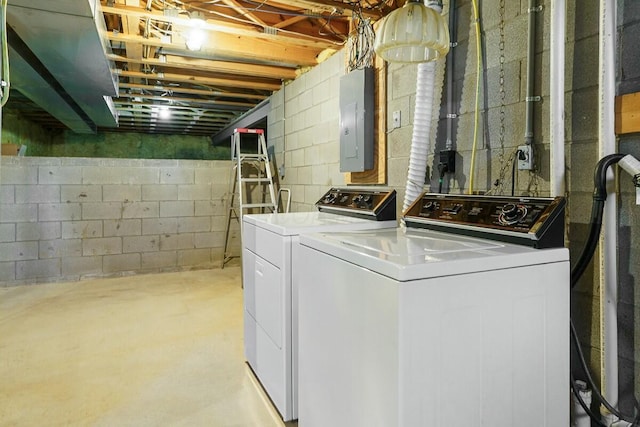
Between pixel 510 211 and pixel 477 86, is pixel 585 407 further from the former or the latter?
pixel 477 86

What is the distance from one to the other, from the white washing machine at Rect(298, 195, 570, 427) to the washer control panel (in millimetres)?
764

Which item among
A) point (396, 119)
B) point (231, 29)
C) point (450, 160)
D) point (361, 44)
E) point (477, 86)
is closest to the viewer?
point (477, 86)

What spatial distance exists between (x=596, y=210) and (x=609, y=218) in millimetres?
55

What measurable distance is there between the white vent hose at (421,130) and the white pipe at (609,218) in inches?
31.7

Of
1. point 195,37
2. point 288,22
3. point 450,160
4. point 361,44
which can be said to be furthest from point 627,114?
point 195,37

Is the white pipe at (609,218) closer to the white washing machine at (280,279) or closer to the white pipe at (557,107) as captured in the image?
the white pipe at (557,107)

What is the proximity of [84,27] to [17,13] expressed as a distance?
0.33 meters

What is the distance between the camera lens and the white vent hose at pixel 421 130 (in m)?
2.06

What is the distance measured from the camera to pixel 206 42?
3.30m

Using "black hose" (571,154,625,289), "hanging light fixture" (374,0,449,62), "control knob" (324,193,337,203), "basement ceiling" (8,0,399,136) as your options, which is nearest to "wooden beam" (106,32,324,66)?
"basement ceiling" (8,0,399,136)

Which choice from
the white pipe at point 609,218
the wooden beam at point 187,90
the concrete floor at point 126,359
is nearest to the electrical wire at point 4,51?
the concrete floor at point 126,359

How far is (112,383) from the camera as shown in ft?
7.37

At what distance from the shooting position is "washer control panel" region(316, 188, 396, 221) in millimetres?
2199

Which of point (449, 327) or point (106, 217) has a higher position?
point (106, 217)
